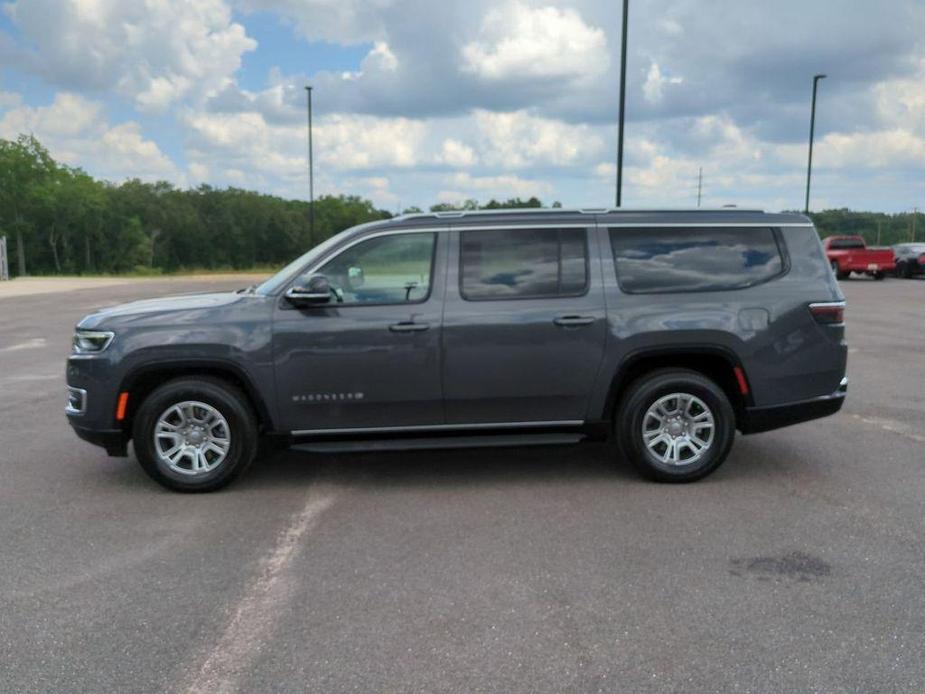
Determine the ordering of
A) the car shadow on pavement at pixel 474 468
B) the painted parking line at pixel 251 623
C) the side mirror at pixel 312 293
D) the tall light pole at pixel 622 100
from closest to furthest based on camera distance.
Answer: the painted parking line at pixel 251 623 → the side mirror at pixel 312 293 → the car shadow on pavement at pixel 474 468 → the tall light pole at pixel 622 100

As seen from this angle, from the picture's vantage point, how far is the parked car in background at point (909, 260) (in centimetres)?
3478

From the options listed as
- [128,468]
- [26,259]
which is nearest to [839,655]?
[128,468]

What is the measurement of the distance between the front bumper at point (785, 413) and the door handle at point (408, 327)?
2353mm

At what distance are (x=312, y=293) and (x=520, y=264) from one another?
144 centimetres

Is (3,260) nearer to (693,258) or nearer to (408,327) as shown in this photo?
(408,327)

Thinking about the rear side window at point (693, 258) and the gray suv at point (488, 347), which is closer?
the gray suv at point (488, 347)

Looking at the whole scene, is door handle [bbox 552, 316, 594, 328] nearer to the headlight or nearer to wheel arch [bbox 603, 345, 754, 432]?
wheel arch [bbox 603, 345, 754, 432]

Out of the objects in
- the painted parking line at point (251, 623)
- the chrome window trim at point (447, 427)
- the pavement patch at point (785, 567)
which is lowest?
the painted parking line at point (251, 623)

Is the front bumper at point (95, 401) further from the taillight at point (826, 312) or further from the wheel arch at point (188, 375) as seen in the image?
the taillight at point (826, 312)

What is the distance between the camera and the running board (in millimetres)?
5871

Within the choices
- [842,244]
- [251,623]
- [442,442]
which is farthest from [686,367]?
[842,244]

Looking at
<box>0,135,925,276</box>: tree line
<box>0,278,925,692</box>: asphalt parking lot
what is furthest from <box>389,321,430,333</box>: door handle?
<box>0,135,925,276</box>: tree line

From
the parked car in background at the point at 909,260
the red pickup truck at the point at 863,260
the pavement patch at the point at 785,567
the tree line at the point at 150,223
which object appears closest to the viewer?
the pavement patch at the point at 785,567

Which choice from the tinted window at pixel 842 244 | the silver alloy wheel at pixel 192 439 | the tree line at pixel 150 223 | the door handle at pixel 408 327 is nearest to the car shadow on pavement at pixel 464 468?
the silver alloy wheel at pixel 192 439
